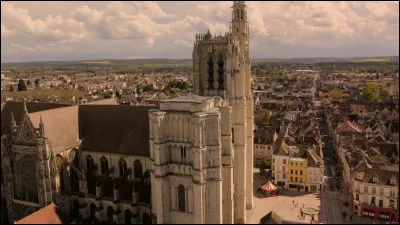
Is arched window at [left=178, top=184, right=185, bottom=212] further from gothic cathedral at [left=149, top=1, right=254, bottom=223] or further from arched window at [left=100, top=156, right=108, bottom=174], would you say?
arched window at [left=100, top=156, right=108, bottom=174]

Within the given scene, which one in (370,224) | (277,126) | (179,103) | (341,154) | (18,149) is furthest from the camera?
(277,126)

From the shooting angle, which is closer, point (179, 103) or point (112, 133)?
point (179, 103)

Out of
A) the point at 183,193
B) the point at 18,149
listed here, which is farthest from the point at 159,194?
the point at 18,149

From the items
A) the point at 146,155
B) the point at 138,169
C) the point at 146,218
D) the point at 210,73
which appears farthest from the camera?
the point at 138,169

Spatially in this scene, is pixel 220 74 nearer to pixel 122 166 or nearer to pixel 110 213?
pixel 122 166

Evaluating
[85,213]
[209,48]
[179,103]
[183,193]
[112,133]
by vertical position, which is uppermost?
[209,48]

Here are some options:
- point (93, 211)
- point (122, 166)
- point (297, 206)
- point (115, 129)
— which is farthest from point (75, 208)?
point (297, 206)

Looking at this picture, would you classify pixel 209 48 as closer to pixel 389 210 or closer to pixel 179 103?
pixel 179 103

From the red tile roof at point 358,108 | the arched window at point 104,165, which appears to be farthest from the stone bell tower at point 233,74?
the red tile roof at point 358,108
